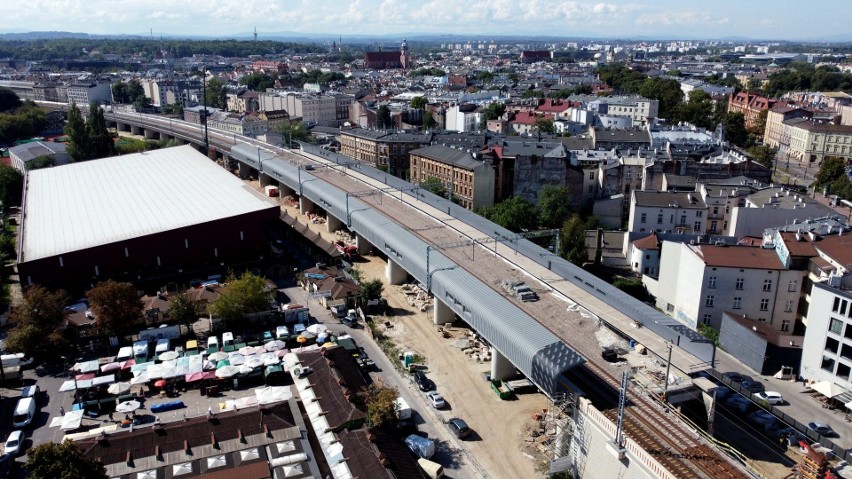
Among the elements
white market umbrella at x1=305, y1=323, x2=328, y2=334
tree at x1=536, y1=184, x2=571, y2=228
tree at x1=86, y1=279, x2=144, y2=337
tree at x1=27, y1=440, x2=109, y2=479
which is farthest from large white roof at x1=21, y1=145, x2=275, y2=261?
tree at x1=27, y1=440, x2=109, y2=479

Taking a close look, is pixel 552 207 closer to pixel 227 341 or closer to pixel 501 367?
pixel 501 367

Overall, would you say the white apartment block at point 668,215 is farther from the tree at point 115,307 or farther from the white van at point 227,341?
the tree at point 115,307

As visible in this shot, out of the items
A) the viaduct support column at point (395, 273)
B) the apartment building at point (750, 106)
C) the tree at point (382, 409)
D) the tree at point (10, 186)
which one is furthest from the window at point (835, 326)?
the apartment building at point (750, 106)

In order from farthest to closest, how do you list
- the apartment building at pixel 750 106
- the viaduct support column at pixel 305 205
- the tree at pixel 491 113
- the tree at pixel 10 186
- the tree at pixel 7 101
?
the tree at pixel 7 101
the apartment building at pixel 750 106
the tree at pixel 491 113
the tree at pixel 10 186
the viaduct support column at pixel 305 205

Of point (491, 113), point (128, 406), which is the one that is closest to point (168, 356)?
point (128, 406)

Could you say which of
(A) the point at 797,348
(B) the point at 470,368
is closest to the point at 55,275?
(B) the point at 470,368

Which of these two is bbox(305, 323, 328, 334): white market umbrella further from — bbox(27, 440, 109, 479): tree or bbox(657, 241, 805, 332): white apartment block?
bbox(657, 241, 805, 332): white apartment block
